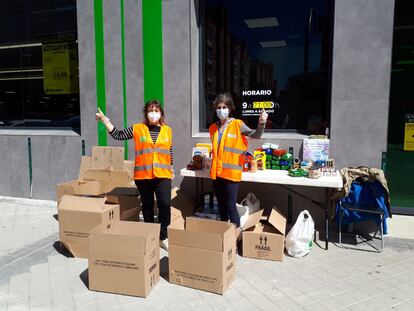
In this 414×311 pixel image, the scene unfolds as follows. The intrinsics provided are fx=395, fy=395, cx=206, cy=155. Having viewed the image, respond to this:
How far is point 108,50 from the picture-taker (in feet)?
20.1

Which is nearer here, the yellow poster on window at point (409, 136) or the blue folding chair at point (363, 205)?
the blue folding chair at point (363, 205)

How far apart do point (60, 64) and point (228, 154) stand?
169 inches

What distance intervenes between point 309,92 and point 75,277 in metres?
3.79

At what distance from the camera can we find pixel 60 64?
23.2 feet

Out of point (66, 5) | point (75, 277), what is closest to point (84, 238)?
point (75, 277)

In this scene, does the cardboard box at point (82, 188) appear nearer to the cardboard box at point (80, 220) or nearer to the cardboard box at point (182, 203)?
the cardboard box at point (80, 220)

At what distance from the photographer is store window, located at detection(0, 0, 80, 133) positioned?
6949mm

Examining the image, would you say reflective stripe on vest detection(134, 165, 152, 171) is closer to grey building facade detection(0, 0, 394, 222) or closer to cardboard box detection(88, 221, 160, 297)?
cardboard box detection(88, 221, 160, 297)

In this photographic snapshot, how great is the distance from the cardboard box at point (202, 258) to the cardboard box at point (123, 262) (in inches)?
7.8

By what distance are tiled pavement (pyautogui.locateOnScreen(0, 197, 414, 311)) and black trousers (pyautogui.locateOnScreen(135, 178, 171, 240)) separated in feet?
1.45

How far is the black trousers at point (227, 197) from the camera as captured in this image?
14.3ft

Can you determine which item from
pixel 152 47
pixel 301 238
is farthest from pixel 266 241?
pixel 152 47

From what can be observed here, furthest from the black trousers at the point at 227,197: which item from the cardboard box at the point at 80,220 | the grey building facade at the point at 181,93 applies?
the cardboard box at the point at 80,220

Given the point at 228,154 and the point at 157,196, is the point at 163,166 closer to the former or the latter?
the point at 157,196
